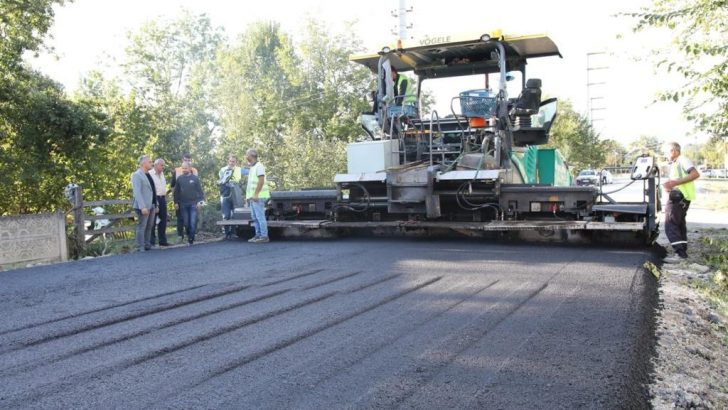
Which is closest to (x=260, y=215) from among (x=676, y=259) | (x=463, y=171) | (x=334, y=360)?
(x=463, y=171)

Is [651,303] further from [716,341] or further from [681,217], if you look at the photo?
[681,217]

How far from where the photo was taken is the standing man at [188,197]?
10.9 meters

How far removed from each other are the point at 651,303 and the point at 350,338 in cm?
263

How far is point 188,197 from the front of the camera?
35.9 ft

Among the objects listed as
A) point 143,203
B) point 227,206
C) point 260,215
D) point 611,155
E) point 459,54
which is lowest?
point 260,215

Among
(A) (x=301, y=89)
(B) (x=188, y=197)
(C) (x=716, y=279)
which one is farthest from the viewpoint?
(A) (x=301, y=89)

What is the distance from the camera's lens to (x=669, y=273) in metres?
6.62

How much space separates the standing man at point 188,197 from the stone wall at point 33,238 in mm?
2123

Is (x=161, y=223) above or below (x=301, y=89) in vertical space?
below

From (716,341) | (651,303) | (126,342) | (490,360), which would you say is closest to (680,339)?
(716,341)

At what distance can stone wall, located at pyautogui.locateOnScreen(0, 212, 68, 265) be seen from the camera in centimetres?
851

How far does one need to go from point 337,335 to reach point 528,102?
6.29 meters

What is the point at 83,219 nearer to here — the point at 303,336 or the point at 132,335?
the point at 132,335

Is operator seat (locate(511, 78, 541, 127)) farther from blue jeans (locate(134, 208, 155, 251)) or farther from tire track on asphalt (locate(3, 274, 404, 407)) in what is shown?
blue jeans (locate(134, 208, 155, 251))
